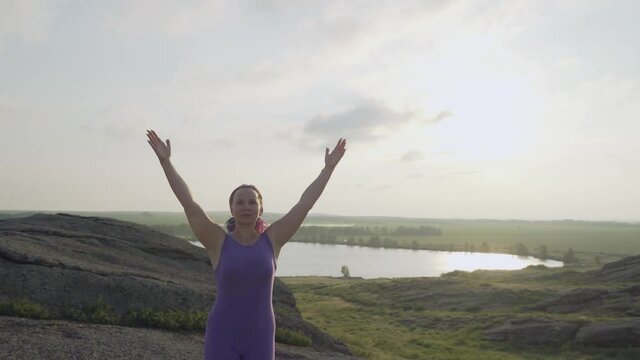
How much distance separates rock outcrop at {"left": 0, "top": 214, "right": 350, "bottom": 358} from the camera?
1565 cm

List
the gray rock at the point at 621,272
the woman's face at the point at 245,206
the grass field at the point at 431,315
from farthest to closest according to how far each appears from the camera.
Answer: the gray rock at the point at 621,272 → the grass field at the point at 431,315 → the woman's face at the point at 245,206

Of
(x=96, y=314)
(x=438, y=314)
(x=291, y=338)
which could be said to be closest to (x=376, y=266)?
(x=438, y=314)

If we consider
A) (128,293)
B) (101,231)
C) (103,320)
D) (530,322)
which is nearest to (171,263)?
(101,231)

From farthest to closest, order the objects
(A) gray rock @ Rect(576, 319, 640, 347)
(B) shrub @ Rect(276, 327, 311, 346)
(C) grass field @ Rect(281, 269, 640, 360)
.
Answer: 1. (A) gray rock @ Rect(576, 319, 640, 347)
2. (C) grass field @ Rect(281, 269, 640, 360)
3. (B) shrub @ Rect(276, 327, 311, 346)

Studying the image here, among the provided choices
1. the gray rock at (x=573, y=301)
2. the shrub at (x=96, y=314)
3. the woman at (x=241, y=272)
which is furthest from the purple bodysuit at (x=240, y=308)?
the gray rock at (x=573, y=301)

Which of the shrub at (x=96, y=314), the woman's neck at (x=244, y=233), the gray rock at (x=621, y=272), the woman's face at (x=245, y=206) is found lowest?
the gray rock at (x=621, y=272)

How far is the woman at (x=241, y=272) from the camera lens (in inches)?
223

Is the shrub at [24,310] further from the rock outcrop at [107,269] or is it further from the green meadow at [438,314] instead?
the green meadow at [438,314]

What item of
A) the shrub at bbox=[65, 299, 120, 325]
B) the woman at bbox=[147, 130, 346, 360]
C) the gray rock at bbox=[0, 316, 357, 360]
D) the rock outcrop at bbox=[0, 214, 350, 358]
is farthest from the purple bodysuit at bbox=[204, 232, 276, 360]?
the rock outcrop at bbox=[0, 214, 350, 358]

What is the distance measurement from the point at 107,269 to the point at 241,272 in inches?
564

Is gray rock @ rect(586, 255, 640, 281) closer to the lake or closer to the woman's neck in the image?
the woman's neck

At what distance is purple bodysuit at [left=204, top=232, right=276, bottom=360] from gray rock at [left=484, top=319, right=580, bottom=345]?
31.6 m

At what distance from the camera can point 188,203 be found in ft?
19.9

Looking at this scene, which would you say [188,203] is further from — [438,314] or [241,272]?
[438,314]
